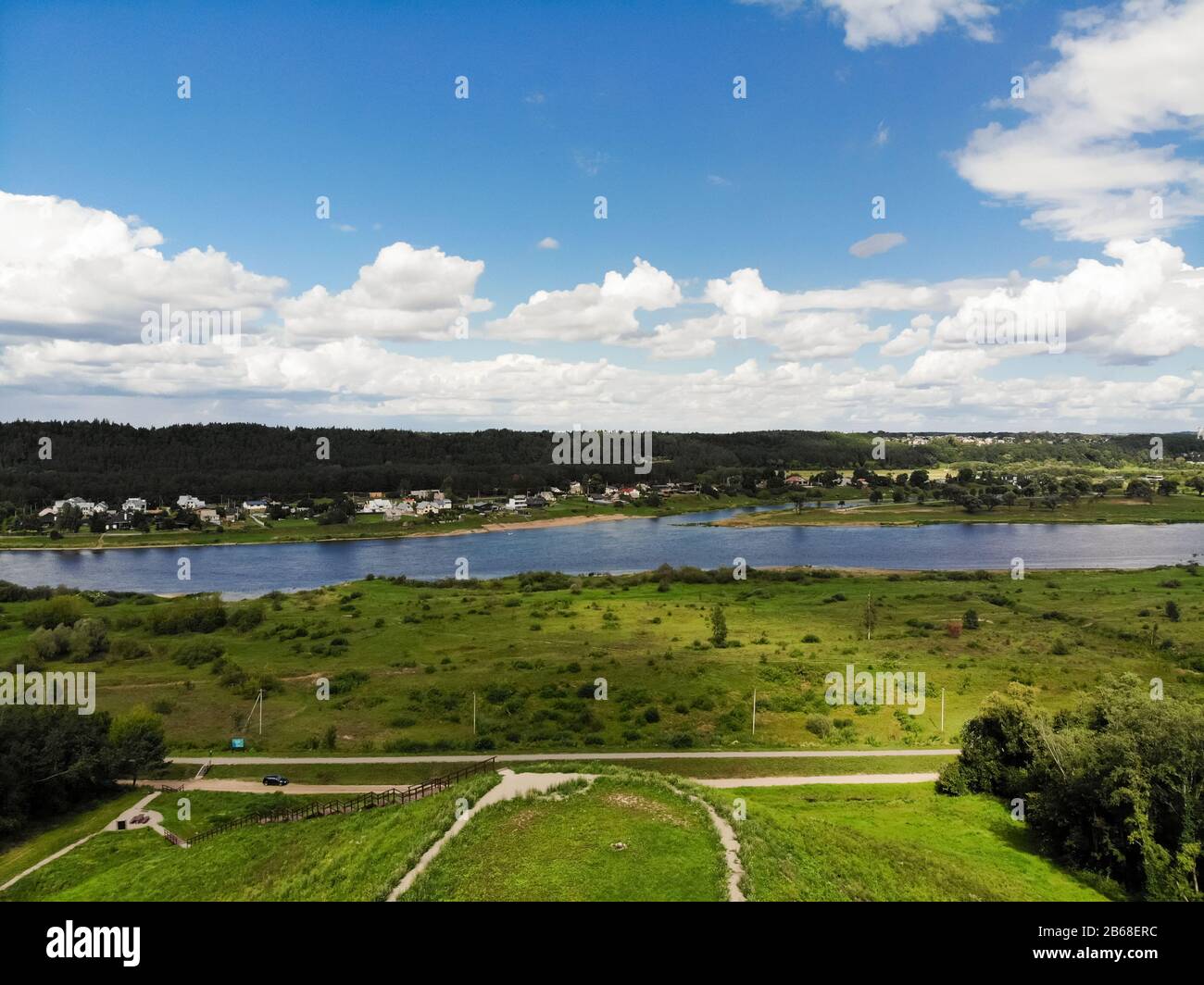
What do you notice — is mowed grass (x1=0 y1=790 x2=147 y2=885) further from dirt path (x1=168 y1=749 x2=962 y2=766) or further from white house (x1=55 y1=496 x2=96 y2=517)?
white house (x1=55 y1=496 x2=96 y2=517)

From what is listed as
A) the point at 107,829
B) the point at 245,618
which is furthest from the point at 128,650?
the point at 107,829

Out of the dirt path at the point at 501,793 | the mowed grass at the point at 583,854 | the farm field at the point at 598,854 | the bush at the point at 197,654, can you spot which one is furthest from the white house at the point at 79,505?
the mowed grass at the point at 583,854

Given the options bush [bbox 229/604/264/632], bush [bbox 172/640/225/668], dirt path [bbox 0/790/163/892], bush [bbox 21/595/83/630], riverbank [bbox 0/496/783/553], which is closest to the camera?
dirt path [bbox 0/790/163/892]

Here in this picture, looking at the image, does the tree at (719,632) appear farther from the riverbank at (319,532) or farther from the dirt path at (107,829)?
the riverbank at (319,532)

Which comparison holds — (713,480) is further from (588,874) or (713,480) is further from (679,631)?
(588,874)

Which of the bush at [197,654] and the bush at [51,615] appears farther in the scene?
the bush at [51,615]

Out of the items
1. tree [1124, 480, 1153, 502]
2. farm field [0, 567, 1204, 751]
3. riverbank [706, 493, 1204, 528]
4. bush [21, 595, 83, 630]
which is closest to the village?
riverbank [706, 493, 1204, 528]
